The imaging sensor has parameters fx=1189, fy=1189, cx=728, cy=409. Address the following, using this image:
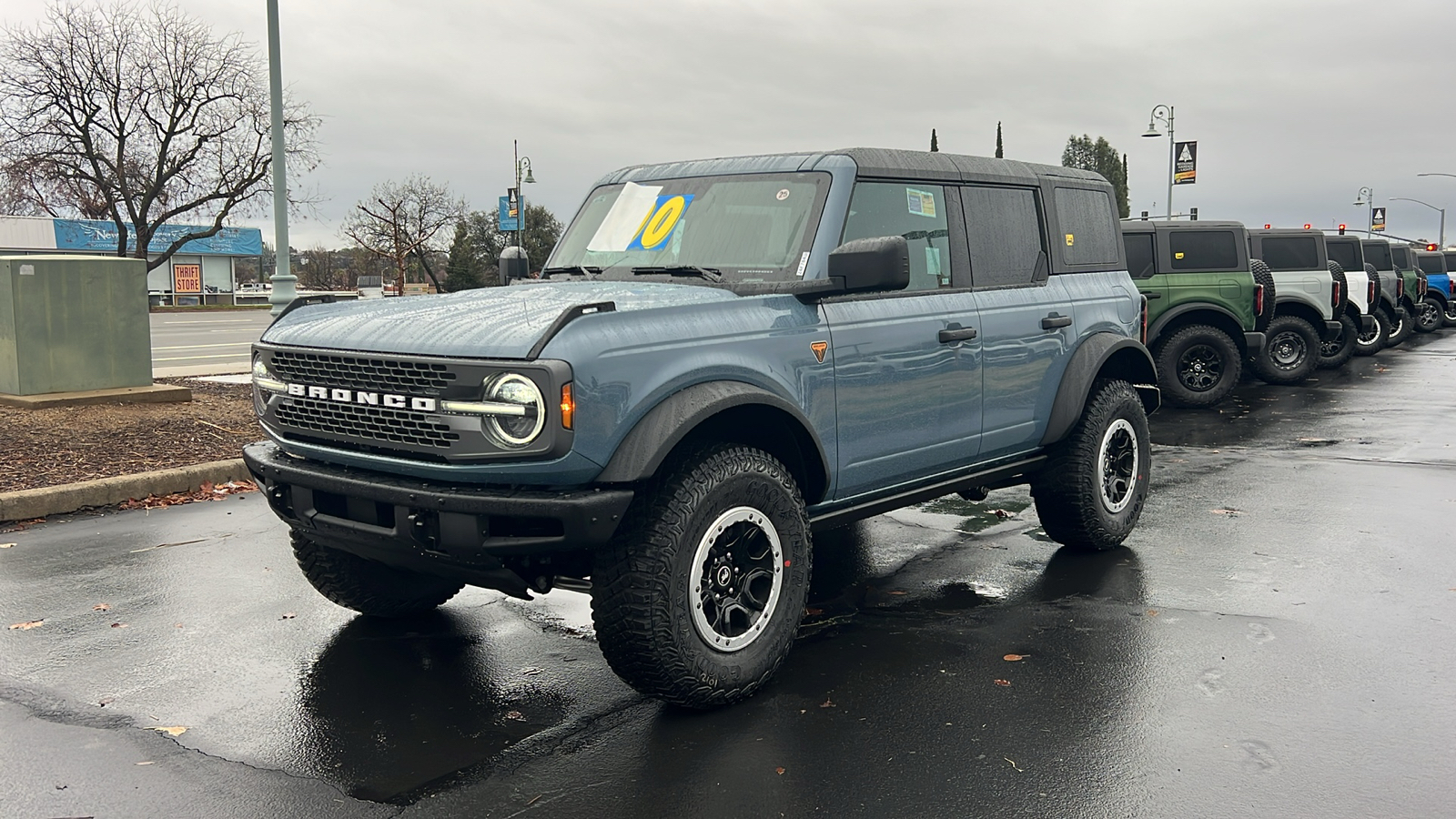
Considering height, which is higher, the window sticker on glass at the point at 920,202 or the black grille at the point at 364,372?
the window sticker on glass at the point at 920,202

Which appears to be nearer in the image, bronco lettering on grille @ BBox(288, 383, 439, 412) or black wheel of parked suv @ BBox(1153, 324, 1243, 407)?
bronco lettering on grille @ BBox(288, 383, 439, 412)

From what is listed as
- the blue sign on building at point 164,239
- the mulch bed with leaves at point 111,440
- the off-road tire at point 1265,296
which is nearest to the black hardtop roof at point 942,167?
the mulch bed with leaves at point 111,440

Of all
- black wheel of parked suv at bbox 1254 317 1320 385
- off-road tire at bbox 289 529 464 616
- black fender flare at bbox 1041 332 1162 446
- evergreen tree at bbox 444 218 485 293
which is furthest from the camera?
evergreen tree at bbox 444 218 485 293

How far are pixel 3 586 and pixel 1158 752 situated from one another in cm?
528

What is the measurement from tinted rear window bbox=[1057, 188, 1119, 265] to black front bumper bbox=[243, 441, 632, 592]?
3.49 metres

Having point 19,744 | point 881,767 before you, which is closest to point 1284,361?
point 881,767

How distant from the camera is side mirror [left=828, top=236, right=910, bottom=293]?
14.3 ft

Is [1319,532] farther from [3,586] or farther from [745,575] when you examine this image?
[3,586]

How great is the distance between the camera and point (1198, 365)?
14031mm

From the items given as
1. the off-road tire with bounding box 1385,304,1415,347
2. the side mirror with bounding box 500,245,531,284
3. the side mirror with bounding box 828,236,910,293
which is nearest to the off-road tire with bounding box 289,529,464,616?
the side mirror with bounding box 500,245,531,284

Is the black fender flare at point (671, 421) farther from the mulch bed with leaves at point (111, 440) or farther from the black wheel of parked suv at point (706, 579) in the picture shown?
the mulch bed with leaves at point (111, 440)

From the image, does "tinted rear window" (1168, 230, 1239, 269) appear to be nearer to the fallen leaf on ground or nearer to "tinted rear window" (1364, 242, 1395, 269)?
"tinted rear window" (1364, 242, 1395, 269)

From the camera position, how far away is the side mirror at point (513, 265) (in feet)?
21.0

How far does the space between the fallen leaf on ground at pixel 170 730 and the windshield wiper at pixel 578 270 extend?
7.89 ft
